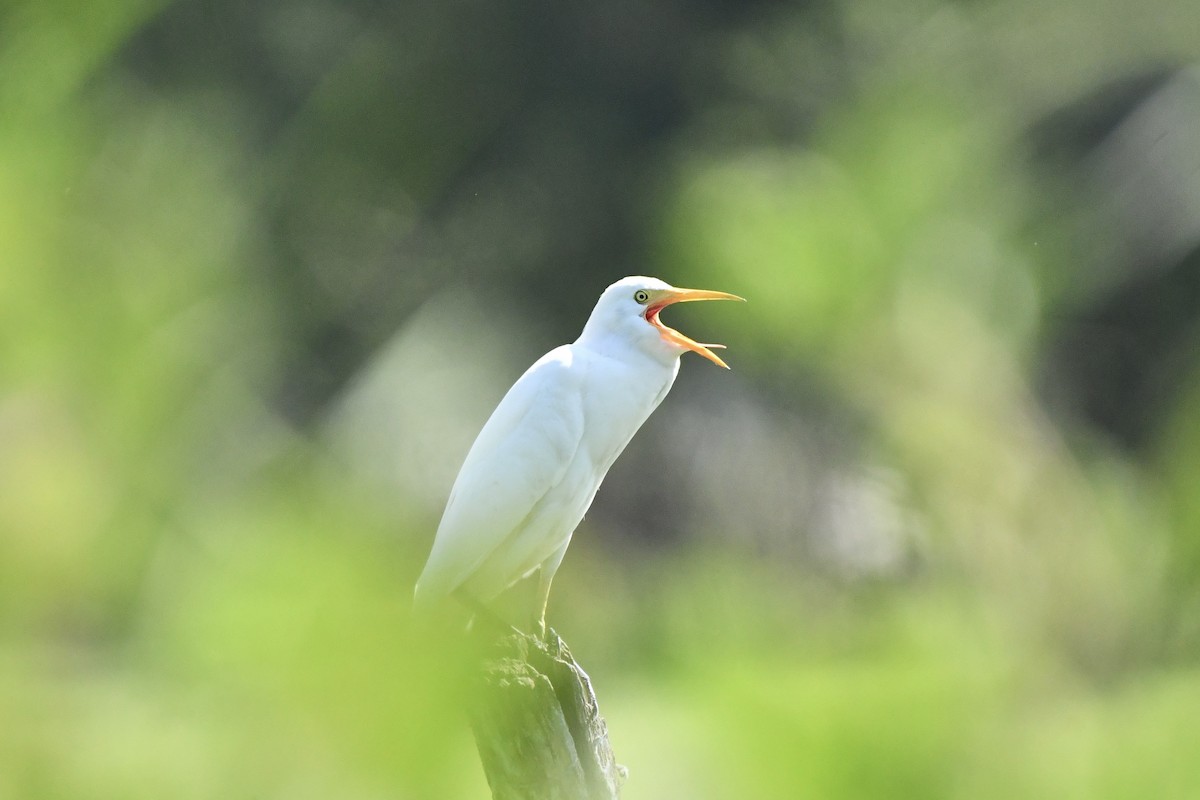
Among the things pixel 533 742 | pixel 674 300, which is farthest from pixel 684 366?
pixel 533 742

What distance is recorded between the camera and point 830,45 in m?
6.24

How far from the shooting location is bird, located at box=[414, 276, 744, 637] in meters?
1.79

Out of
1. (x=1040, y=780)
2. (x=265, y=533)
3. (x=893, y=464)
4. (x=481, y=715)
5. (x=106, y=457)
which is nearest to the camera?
(x=265, y=533)

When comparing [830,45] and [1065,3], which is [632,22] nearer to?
[830,45]

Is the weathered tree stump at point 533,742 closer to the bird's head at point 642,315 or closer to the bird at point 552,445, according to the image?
the bird at point 552,445

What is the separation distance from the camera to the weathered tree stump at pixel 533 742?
1323 mm

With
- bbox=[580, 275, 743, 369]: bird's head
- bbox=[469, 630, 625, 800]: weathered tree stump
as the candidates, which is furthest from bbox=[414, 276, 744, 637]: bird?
bbox=[469, 630, 625, 800]: weathered tree stump

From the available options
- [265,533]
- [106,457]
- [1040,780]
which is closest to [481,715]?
[1040,780]

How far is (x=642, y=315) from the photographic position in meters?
1.83

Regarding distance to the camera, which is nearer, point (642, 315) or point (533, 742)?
point (533, 742)

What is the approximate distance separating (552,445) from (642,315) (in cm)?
21

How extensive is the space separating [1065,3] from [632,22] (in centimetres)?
231

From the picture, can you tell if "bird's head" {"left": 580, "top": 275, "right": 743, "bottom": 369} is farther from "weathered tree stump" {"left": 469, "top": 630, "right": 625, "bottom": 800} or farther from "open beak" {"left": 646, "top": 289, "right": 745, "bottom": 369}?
"weathered tree stump" {"left": 469, "top": 630, "right": 625, "bottom": 800}

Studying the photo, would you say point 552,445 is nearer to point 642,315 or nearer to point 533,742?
point 642,315
